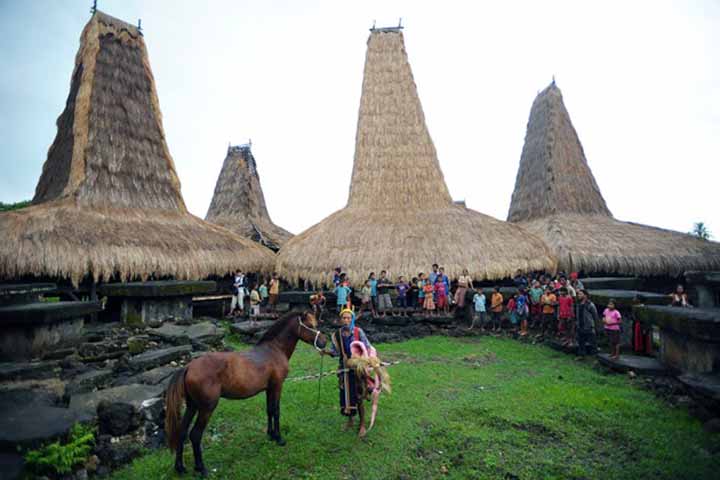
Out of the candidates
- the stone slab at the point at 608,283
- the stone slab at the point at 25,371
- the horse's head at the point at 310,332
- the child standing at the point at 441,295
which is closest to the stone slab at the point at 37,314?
the stone slab at the point at 25,371

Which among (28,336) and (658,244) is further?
(658,244)

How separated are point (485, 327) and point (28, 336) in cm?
1142

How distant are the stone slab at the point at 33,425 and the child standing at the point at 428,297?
10009 millimetres

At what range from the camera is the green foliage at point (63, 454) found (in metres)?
3.57

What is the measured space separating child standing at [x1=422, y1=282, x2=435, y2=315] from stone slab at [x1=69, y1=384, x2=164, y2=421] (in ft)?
28.9

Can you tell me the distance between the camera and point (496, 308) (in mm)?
12211

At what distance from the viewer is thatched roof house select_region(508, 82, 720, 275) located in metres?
15.5

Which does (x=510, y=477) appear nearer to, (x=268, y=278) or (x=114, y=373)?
(x=114, y=373)

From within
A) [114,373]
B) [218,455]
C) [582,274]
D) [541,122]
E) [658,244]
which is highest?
[541,122]

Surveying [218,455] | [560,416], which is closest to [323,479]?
[218,455]

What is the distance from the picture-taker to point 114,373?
620cm

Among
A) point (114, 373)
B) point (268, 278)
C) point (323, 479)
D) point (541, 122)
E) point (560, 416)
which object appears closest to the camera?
point (323, 479)

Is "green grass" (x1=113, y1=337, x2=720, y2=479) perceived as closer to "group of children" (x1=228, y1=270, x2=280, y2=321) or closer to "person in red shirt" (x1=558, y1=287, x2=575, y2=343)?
"person in red shirt" (x1=558, y1=287, x2=575, y2=343)

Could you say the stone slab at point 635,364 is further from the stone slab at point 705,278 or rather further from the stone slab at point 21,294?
the stone slab at point 21,294
